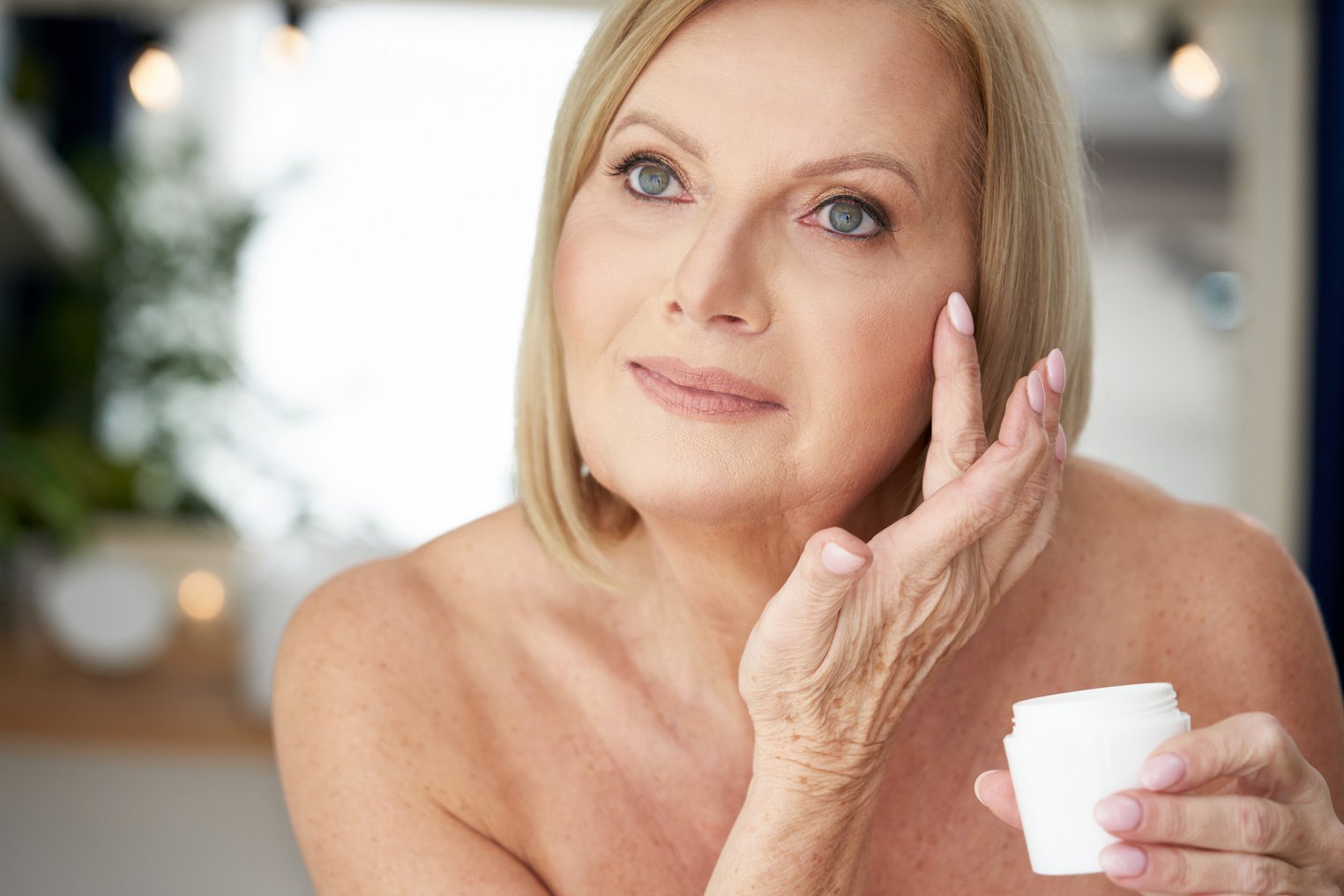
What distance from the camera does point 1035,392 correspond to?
0.88 meters

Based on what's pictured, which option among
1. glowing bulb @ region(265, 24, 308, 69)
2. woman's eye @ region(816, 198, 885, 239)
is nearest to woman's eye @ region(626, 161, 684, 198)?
woman's eye @ region(816, 198, 885, 239)

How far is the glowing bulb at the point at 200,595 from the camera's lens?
3.27 meters

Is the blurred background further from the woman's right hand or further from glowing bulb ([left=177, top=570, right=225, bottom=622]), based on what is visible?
the woman's right hand

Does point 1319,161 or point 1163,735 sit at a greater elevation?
point 1319,161

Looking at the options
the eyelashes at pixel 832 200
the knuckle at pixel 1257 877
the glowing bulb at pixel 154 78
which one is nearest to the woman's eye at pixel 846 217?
the eyelashes at pixel 832 200

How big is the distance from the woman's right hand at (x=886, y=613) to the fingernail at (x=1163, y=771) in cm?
19

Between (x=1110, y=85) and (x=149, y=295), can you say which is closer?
(x=149, y=295)

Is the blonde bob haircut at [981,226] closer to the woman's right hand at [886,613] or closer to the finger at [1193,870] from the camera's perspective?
the woman's right hand at [886,613]

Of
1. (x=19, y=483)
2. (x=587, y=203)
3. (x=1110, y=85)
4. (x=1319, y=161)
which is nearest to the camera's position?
(x=587, y=203)

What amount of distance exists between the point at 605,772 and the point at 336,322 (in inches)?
183

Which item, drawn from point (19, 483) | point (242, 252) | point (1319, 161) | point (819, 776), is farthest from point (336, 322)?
point (819, 776)

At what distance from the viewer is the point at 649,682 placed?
3.77 ft

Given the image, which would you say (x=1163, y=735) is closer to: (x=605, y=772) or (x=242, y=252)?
(x=605, y=772)

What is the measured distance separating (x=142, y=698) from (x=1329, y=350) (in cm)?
316
